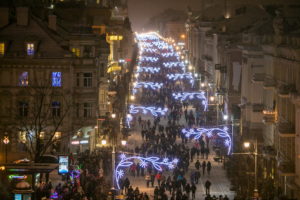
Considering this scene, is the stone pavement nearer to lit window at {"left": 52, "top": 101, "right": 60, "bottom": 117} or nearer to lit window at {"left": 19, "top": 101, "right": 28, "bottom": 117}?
lit window at {"left": 52, "top": 101, "right": 60, "bottom": 117}

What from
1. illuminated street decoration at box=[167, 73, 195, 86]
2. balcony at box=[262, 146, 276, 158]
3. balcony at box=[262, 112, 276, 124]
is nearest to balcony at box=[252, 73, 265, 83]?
balcony at box=[262, 112, 276, 124]

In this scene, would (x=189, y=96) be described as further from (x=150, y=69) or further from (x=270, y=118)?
(x=270, y=118)

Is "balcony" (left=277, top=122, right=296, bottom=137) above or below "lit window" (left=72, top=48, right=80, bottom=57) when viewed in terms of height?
below

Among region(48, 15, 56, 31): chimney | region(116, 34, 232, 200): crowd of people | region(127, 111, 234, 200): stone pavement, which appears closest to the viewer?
region(116, 34, 232, 200): crowd of people

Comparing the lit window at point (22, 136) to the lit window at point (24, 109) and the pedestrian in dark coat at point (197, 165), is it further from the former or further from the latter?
the pedestrian in dark coat at point (197, 165)

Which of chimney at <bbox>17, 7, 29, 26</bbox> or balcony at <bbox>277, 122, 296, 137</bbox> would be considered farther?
chimney at <bbox>17, 7, 29, 26</bbox>

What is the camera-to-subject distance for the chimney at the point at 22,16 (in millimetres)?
64500

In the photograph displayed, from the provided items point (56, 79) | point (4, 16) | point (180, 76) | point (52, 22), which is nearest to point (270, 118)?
point (56, 79)

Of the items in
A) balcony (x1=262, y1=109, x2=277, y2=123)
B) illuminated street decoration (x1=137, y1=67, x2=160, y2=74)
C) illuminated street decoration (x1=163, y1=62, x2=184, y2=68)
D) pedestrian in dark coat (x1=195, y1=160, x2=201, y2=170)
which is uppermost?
illuminated street decoration (x1=163, y1=62, x2=184, y2=68)

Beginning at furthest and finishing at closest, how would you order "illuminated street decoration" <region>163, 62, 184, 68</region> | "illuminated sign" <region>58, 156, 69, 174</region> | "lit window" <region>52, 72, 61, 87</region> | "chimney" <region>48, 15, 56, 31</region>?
1. "illuminated street decoration" <region>163, 62, 184, 68</region>
2. "chimney" <region>48, 15, 56, 31</region>
3. "lit window" <region>52, 72, 61, 87</region>
4. "illuminated sign" <region>58, 156, 69, 174</region>

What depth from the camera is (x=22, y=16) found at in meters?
64.8

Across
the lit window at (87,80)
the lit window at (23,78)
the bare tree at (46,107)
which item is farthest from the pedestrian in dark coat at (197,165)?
the lit window at (23,78)

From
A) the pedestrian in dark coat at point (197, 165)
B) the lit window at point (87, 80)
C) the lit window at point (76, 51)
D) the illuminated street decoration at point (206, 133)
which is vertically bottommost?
the pedestrian in dark coat at point (197, 165)

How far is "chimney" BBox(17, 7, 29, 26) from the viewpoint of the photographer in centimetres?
6450
